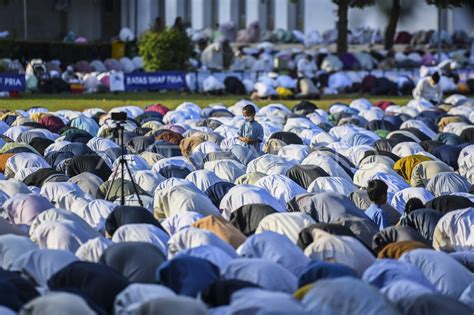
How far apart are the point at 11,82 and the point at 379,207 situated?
59.5ft

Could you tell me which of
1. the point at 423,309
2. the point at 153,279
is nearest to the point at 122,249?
the point at 153,279

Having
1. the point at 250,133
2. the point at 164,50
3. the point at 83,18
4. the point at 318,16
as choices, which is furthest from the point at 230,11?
the point at 250,133

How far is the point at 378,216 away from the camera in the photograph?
49.1ft

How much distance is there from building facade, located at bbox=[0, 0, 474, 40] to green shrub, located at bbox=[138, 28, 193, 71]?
11706 mm

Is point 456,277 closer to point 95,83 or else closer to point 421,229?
point 421,229

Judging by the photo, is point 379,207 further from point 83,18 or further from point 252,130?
point 83,18

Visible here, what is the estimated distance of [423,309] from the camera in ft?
34.1

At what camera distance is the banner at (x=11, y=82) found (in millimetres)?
31266

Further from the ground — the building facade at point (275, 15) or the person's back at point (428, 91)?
the building facade at point (275, 15)

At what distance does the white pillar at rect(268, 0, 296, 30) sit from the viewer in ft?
172

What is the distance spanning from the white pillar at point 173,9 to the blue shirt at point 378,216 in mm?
39701

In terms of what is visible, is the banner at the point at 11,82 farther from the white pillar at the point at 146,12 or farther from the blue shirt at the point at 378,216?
the white pillar at the point at 146,12

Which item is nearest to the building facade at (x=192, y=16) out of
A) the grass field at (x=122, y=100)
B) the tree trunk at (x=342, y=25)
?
the tree trunk at (x=342, y=25)

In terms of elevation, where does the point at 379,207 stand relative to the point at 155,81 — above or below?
below
